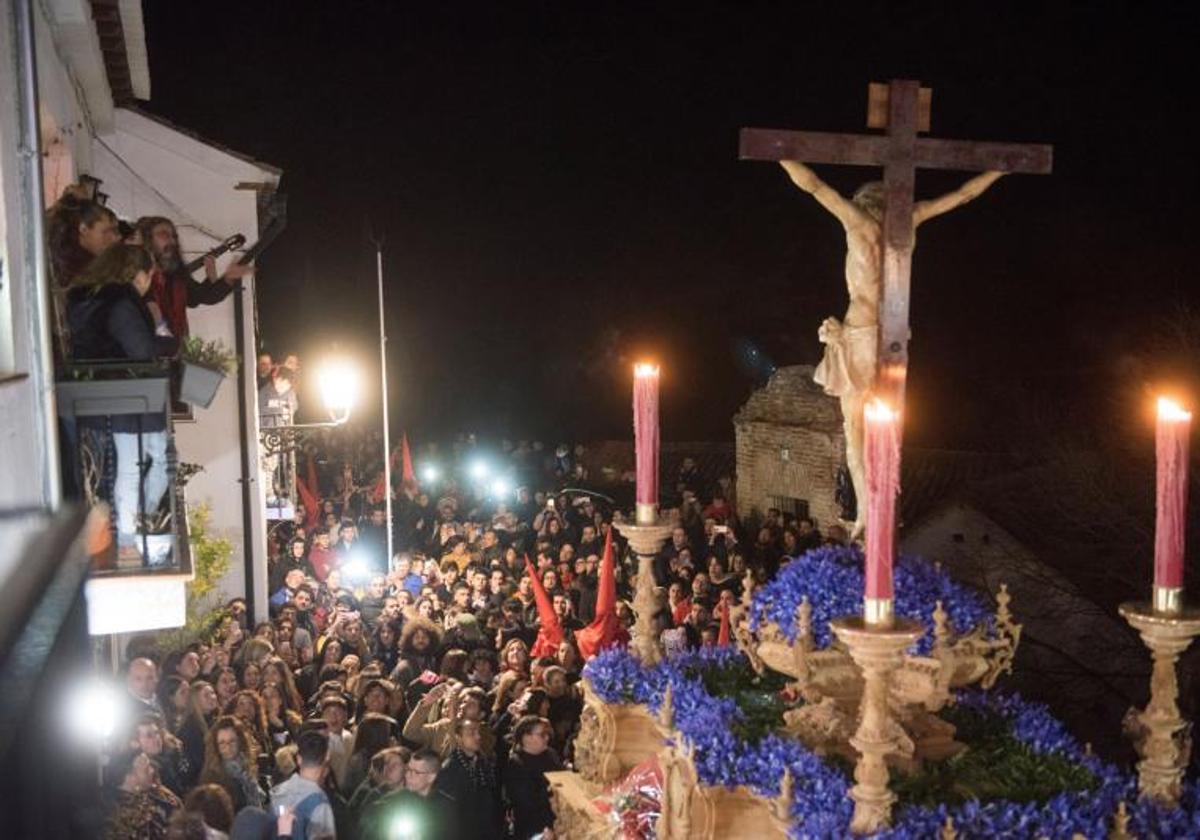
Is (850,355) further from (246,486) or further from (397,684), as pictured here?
(246,486)

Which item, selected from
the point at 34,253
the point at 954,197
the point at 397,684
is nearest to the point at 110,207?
the point at 397,684

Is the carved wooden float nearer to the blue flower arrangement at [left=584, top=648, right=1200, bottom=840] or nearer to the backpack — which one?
the blue flower arrangement at [left=584, top=648, right=1200, bottom=840]

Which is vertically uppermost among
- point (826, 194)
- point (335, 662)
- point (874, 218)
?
point (826, 194)

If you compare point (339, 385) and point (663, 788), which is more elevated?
point (339, 385)

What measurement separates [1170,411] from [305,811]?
545 cm

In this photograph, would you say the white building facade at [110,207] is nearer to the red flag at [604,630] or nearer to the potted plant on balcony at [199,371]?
the potted plant on balcony at [199,371]

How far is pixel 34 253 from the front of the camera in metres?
4.83

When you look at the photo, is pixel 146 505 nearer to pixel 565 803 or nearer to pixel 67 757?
pixel 565 803

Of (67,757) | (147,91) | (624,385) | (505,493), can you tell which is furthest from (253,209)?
(624,385)

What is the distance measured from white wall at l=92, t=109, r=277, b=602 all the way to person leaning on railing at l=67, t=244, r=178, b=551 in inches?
320

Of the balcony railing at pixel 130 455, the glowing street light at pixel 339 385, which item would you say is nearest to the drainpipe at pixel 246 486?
the glowing street light at pixel 339 385

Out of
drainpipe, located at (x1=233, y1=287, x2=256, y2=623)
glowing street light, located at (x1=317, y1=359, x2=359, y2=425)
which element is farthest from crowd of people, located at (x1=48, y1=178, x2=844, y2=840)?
glowing street light, located at (x1=317, y1=359, x2=359, y2=425)

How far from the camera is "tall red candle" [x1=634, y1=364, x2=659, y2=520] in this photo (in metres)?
6.52

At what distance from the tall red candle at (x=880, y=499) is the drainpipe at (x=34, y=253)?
3.00 meters
